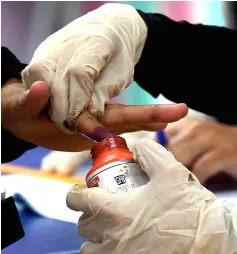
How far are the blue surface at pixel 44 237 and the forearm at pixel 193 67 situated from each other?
19.4 inches

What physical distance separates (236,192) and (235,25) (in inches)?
23.4

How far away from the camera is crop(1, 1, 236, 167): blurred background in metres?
1.68

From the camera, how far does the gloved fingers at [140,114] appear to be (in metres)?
0.85

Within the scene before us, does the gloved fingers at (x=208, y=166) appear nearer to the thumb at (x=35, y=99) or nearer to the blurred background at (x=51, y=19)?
the blurred background at (x=51, y=19)

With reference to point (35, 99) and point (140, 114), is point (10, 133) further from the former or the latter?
point (140, 114)

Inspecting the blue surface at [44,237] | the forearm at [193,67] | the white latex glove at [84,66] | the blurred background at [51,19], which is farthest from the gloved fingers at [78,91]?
the blurred background at [51,19]

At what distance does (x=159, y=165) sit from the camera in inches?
25.6

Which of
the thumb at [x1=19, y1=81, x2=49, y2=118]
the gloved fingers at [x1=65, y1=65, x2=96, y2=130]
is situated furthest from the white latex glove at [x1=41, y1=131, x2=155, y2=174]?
the gloved fingers at [x1=65, y1=65, x2=96, y2=130]

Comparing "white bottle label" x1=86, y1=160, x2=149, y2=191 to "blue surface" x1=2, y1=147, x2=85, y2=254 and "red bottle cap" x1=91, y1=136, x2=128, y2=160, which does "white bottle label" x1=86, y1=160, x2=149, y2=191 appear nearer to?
"red bottle cap" x1=91, y1=136, x2=128, y2=160

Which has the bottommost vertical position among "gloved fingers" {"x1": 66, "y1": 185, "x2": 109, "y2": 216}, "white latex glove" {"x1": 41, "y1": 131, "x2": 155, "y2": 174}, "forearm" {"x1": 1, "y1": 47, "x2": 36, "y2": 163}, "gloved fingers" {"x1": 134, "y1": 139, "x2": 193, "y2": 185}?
"white latex glove" {"x1": 41, "y1": 131, "x2": 155, "y2": 174}

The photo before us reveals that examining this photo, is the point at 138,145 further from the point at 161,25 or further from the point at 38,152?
the point at 38,152

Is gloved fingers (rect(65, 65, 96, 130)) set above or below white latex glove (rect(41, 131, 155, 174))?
above

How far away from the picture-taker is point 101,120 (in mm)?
874

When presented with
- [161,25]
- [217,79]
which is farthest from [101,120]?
[217,79]
